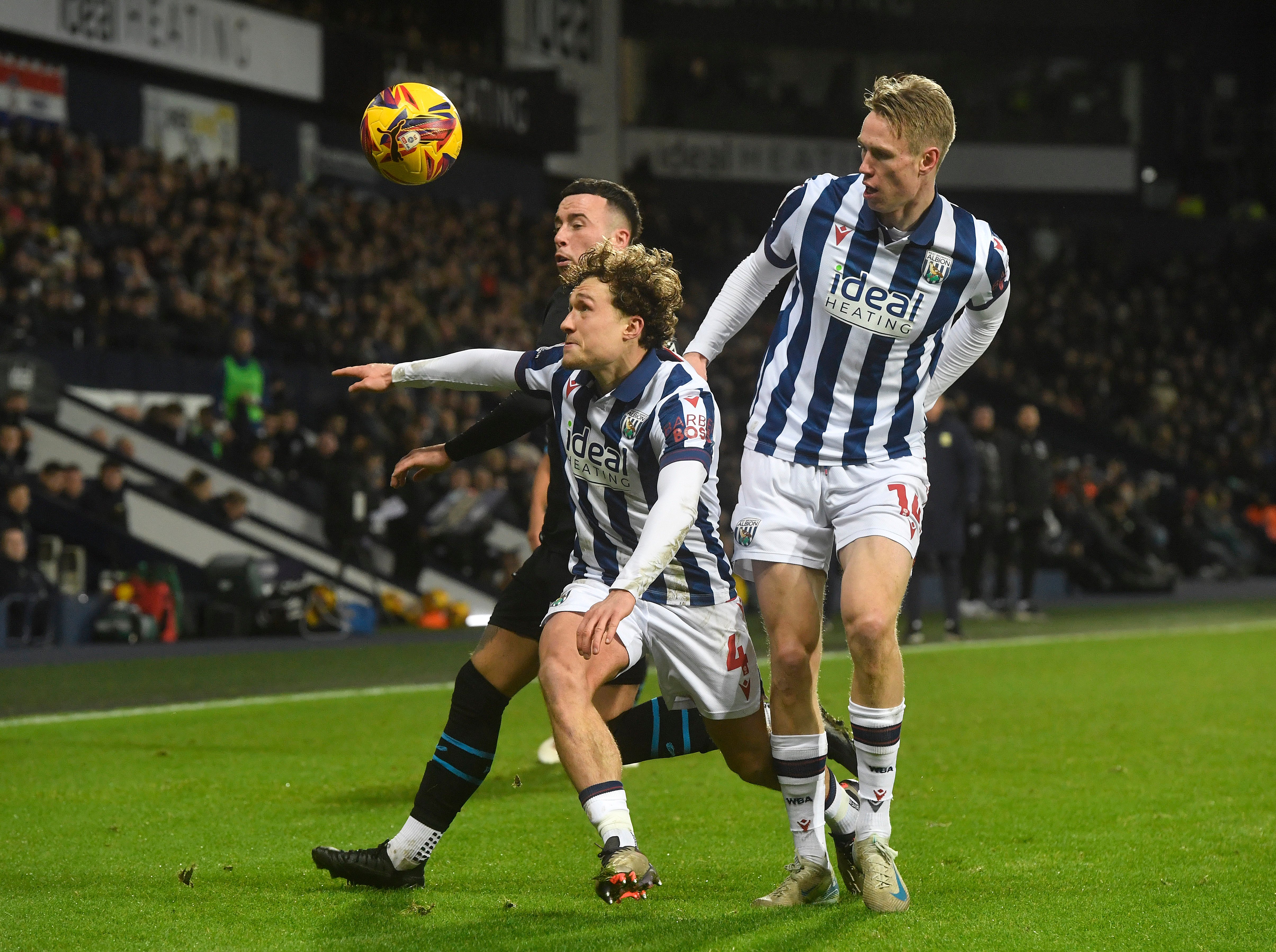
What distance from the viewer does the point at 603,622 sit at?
13.0 ft

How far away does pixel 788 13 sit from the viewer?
37.3 metres

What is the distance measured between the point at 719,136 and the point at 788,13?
159 inches

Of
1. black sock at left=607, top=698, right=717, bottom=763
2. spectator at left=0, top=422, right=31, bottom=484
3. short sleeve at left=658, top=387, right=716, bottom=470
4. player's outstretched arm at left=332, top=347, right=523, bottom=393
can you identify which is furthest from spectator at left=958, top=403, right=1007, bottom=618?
short sleeve at left=658, top=387, right=716, bottom=470

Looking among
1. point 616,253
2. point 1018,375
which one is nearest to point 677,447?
point 616,253

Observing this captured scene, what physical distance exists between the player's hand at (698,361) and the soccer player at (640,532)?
0.43 feet

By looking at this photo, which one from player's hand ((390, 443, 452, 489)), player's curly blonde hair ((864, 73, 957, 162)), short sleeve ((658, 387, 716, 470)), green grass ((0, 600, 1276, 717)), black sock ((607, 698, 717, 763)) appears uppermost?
player's curly blonde hair ((864, 73, 957, 162))

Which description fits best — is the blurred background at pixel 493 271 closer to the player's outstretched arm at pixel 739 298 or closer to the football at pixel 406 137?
the football at pixel 406 137

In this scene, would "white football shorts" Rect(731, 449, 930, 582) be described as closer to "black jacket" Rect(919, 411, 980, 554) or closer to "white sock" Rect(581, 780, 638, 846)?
"white sock" Rect(581, 780, 638, 846)

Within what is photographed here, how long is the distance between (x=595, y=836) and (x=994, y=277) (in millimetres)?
2584

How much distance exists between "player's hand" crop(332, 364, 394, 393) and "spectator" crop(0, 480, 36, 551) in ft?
30.7

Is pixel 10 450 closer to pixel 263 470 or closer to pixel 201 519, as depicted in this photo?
pixel 201 519

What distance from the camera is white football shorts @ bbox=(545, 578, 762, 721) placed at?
456cm

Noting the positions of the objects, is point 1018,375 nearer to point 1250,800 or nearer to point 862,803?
point 1250,800

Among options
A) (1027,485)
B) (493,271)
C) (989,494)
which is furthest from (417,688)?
(493,271)
